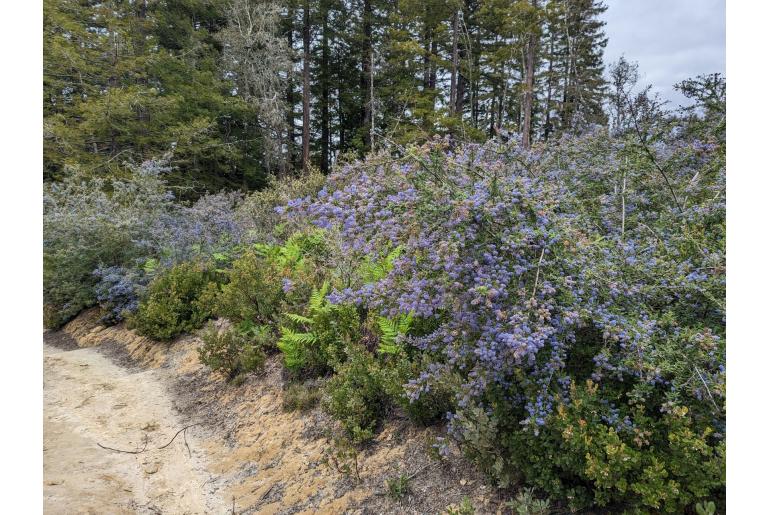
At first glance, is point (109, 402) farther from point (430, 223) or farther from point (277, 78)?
point (277, 78)

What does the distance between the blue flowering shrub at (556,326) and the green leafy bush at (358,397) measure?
0.69m

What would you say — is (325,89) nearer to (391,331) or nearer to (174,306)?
(174,306)

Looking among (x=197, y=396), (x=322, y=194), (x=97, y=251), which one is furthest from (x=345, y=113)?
(x=322, y=194)

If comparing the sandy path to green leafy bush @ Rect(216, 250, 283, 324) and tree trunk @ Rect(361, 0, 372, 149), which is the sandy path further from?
tree trunk @ Rect(361, 0, 372, 149)

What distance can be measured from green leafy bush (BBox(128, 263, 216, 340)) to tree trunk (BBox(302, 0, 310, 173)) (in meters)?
9.33

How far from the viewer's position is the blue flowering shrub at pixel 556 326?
1.64 meters

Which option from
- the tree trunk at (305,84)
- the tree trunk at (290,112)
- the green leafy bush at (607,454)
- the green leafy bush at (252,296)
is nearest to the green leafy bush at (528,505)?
the green leafy bush at (607,454)

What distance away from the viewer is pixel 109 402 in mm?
4117

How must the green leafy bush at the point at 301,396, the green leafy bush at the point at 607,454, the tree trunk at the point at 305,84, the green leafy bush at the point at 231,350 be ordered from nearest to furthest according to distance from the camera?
the green leafy bush at the point at 607,454
the green leafy bush at the point at 301,396
the green leafy bush at the point at 231,350
the tree trunk at the point at 305,84

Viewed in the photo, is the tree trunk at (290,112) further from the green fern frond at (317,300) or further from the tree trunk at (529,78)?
the green fern frond at (317,300)

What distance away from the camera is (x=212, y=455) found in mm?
3168

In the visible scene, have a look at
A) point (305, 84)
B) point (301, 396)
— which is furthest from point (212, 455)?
point (305, 84)

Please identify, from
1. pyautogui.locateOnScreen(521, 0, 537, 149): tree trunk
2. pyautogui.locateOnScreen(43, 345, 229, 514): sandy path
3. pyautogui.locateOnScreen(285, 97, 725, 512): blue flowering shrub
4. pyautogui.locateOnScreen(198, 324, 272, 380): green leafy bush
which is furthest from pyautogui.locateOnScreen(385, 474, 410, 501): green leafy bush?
pyautogui.locateOnScreen(521, 0, 537, 149): tree trunk
